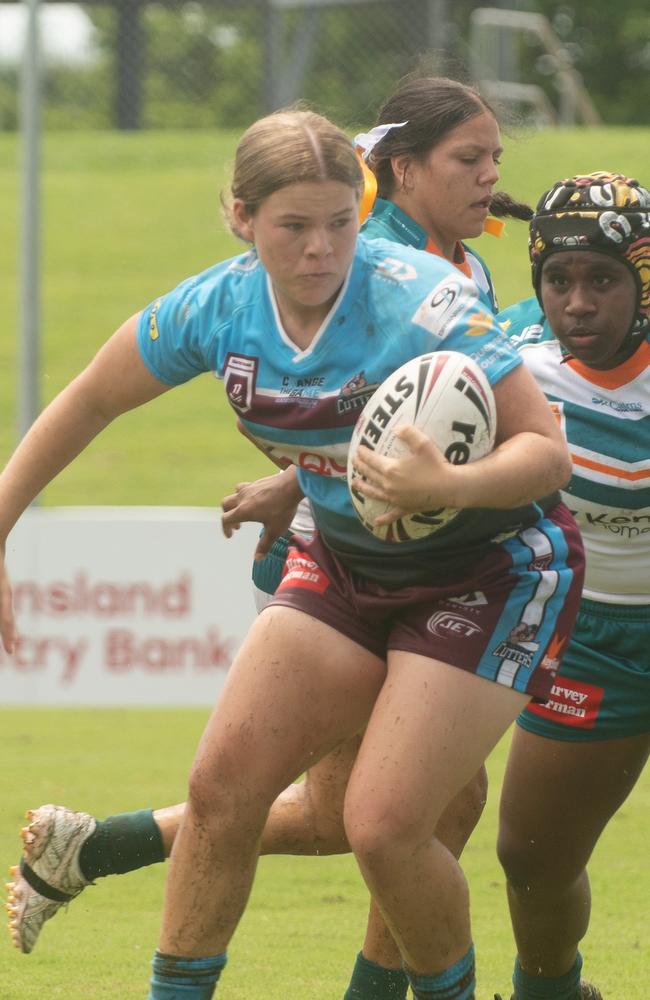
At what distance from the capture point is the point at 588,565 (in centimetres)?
418

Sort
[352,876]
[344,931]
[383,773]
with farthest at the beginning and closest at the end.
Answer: [352,876] → [344,931] → [383,773]

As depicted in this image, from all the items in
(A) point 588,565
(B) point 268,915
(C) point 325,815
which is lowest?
(B) point 268,915

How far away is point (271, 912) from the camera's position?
18.2ft

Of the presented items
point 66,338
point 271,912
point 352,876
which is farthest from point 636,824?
point 66,338

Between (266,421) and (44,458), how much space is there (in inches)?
24.0

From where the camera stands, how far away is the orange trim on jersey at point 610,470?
400 cm

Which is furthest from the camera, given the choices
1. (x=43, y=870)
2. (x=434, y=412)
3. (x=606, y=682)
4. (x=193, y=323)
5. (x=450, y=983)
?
(x=43, y=870)

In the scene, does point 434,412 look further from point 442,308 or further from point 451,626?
point 451,626

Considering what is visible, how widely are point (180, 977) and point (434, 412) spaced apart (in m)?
1.30

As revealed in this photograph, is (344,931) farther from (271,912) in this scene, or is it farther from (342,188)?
(342,188)

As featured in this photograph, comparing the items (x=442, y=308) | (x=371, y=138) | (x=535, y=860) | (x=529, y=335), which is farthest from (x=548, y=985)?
(x=371, y=138)

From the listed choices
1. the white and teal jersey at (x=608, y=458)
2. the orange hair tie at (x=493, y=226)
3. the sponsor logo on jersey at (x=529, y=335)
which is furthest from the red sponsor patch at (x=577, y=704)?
the orange hair tie at (x=493, y=226)

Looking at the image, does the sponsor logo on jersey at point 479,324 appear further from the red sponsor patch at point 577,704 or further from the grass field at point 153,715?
the red sponsor patch at point 577,704

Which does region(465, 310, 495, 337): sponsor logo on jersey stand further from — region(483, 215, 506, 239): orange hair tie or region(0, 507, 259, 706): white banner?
region(0, 507, 259, 706): white banner
